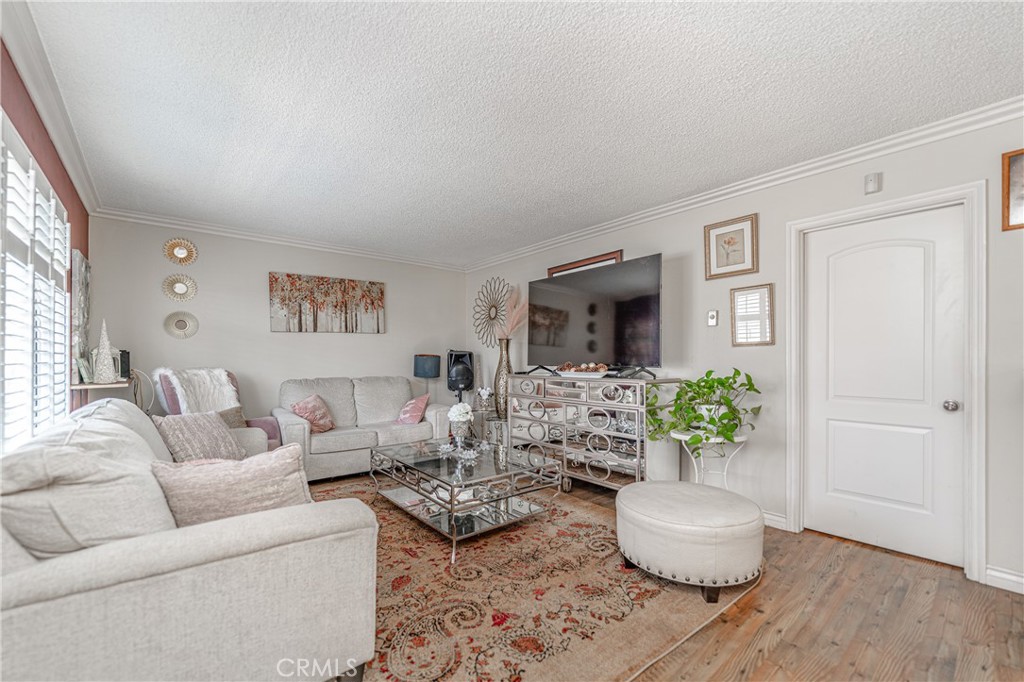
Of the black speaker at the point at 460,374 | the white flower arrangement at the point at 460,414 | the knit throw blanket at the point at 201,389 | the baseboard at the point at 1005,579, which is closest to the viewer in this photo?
the baseboard at the point at 1005,579

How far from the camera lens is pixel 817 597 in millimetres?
2068

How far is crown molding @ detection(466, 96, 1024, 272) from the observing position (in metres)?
2.21

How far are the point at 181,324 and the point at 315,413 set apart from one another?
147 centimetres

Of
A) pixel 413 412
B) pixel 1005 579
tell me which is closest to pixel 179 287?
pixel 413 412

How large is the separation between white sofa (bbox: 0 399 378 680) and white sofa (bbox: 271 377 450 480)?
248cm

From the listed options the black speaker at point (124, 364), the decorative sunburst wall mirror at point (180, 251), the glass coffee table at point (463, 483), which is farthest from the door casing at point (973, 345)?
the decorative sunburst wall mirror at point (180, 251)

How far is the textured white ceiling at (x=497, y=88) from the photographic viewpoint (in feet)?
5.37

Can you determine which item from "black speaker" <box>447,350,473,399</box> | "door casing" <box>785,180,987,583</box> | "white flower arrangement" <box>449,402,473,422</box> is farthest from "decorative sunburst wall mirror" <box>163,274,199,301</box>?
"door casing" <box>785,180,987,583</box>

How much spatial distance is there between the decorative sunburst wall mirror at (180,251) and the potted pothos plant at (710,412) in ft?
13.9

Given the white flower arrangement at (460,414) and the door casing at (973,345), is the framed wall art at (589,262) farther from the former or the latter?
the door casing at (973,345)

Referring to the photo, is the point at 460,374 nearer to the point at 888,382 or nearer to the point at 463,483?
the point at 463,483

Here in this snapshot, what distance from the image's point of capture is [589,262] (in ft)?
14.3

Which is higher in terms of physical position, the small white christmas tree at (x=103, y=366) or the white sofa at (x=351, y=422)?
the small white christmas tree at (x=103, y=366)

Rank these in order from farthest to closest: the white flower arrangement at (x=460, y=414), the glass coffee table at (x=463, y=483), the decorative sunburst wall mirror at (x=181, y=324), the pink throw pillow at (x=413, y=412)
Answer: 1. the pink throw pillow at (x=413, y=412)
2. the decorative sunburst wall mirror at (x=181, y=324)
3. the white flower arrangement at (x=460, y=414)
4. the glass coffee table at (x=463, y=483)
